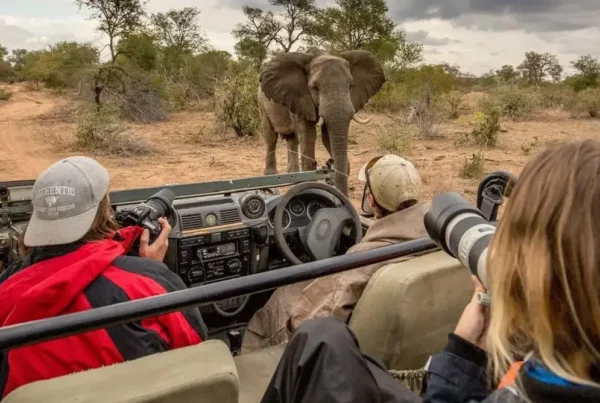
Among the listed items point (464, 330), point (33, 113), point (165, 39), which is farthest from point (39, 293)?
point (165, 39)

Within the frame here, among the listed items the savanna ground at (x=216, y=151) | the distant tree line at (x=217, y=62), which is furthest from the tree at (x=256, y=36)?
the savanna ground at (x=216, y=151)

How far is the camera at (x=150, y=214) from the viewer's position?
1843mm

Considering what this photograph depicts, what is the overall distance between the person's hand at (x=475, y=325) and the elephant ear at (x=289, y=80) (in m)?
5.88

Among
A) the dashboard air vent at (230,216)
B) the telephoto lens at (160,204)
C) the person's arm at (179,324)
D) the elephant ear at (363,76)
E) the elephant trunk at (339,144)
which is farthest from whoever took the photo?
the elephant ear at (363,76)

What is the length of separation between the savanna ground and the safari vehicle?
4.37 metres

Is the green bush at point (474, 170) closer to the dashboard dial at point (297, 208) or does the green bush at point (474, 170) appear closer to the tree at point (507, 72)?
the dashboard dial at point (297, 208)

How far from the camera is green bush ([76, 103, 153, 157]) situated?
976cm

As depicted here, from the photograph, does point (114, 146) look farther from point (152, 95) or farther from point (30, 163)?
point (152, 95)

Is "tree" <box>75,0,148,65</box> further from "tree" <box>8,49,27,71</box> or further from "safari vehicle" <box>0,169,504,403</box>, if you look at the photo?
"tree" <box>8,49,27,71</box>

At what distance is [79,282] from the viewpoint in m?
1.37

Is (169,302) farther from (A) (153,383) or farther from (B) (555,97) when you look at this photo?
(B) (555,97)

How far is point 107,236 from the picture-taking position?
5.41 feet

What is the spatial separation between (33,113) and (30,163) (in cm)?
838

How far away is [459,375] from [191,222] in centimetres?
145
